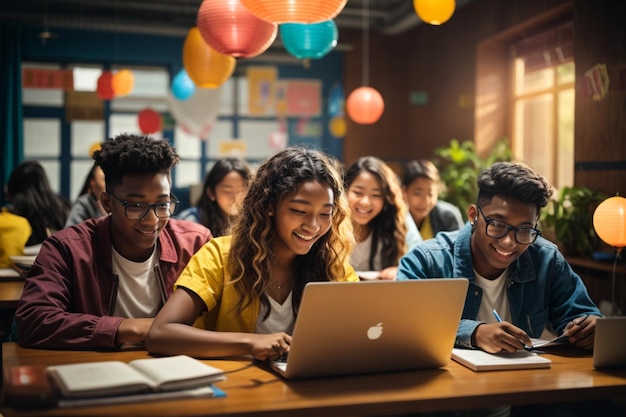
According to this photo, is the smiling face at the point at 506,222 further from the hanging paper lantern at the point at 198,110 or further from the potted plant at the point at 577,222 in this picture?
the hanging paper lantern at the point at 198,110

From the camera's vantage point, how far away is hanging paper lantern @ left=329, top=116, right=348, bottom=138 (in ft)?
27.6

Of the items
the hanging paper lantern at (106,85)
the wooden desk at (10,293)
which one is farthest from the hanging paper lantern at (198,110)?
the wooden desk at (10,293)

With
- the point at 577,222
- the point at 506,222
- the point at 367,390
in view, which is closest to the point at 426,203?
the point at 577,222

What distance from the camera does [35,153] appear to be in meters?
8.09

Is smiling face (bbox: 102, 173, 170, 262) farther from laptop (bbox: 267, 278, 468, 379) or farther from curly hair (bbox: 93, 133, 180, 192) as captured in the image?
laptop (bbox: 267, 278, 468, 379)

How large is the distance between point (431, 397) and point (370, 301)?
26 cm

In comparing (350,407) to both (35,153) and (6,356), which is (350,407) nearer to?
(6,356)

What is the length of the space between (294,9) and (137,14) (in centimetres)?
587

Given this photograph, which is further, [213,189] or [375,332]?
[213,189]

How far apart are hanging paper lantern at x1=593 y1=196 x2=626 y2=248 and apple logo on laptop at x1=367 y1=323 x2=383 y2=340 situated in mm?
2316

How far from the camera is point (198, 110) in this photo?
8359 millimetres

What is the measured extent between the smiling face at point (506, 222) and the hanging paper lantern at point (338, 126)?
6.05m

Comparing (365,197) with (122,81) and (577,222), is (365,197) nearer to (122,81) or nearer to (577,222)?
(577,222)

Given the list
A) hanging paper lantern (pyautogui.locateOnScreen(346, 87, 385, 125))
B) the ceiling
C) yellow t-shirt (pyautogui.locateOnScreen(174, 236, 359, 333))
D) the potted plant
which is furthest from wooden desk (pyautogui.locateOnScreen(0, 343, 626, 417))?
the ceiling
